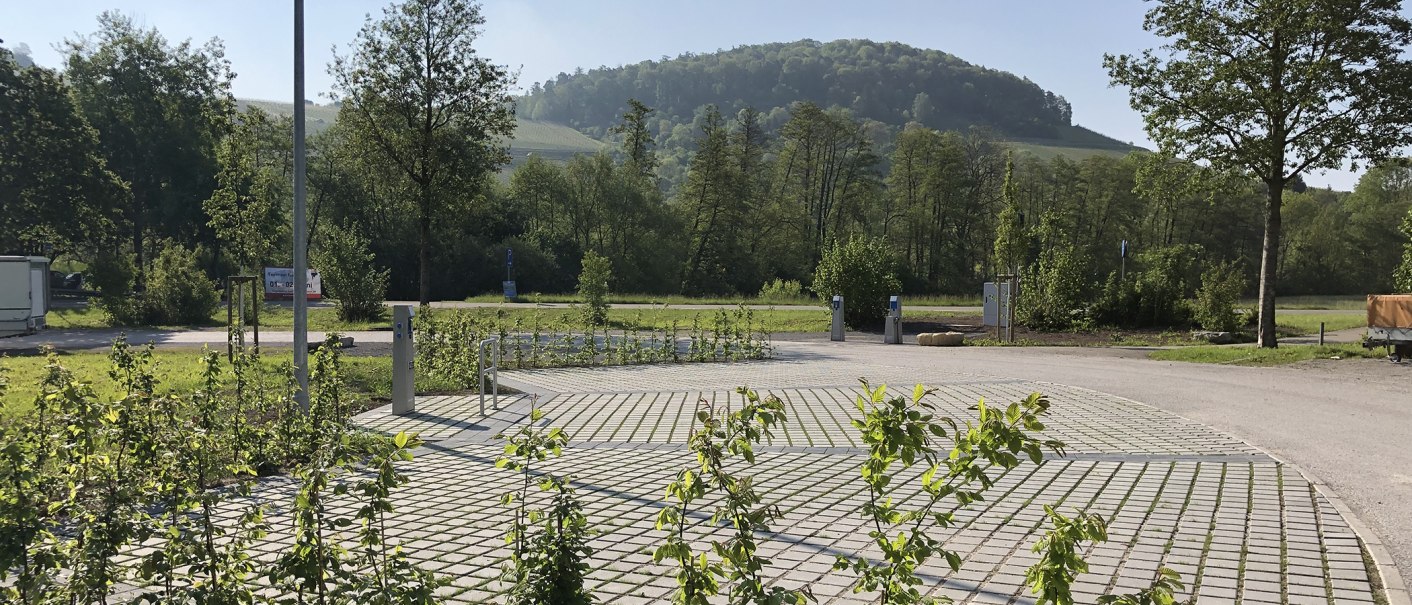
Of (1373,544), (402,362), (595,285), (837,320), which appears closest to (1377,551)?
(1373,544)

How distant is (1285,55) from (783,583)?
2036 centimetres

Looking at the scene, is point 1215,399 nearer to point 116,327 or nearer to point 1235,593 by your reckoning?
point 1235,593

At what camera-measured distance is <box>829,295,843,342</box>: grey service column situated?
23.5 m

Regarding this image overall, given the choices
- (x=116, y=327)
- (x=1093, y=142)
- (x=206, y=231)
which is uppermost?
(x=1093, y=142)

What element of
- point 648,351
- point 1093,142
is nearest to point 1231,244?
point 648,351

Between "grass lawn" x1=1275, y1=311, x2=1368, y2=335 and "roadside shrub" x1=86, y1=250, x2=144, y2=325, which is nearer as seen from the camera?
"roadside shrub" x1=86, y1=250, x2=144, y2=325

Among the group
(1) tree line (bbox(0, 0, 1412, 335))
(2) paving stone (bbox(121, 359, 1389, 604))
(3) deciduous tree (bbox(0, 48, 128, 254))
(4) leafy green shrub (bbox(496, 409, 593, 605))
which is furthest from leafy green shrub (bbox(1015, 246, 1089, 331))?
(3) deciduous tree (bbox(0, 48, 128, 254))

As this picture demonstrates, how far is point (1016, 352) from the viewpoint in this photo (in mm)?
19812

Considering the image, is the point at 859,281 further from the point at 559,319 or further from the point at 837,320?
the point at 559,319

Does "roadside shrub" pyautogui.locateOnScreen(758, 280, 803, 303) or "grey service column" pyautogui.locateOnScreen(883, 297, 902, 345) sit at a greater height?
"roadside shrub" pyautogui.locateOnScreen(758, 280, 803, 303)

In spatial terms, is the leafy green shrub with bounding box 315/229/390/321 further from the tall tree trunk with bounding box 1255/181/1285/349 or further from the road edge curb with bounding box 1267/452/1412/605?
the road edge curb with bounding box 1267/452/1412/605

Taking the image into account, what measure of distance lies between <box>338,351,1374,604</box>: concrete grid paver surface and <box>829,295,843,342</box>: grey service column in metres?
12.8

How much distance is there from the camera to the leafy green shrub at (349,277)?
27.1 m

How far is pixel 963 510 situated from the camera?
5.91 meters
